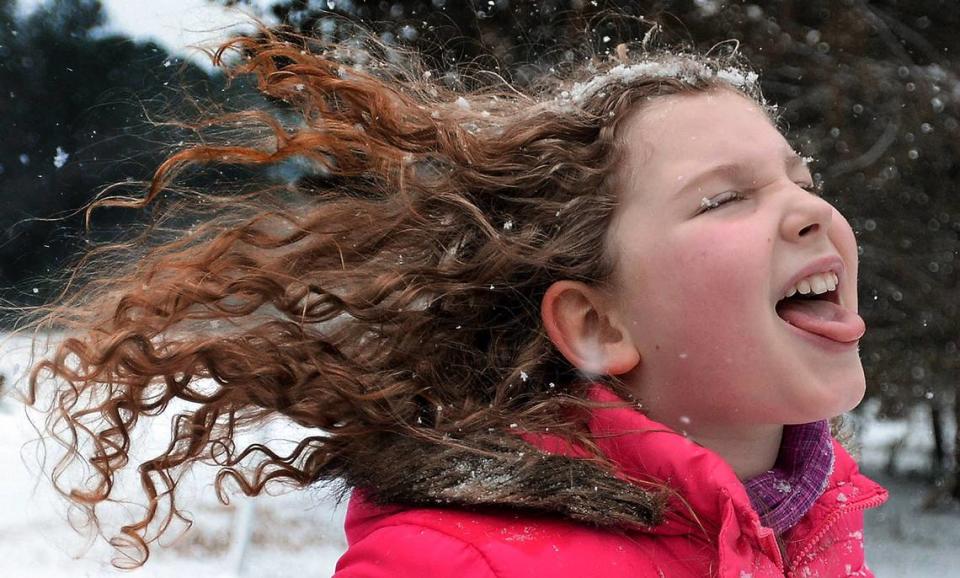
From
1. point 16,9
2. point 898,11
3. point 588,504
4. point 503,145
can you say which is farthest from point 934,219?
point 16,9

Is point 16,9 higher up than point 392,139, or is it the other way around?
point 392,139

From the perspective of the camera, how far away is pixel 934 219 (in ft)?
21.2

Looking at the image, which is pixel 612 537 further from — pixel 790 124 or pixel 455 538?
pixel 790 124

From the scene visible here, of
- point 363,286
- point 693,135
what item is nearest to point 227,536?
point 363,286

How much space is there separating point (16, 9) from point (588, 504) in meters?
6.38

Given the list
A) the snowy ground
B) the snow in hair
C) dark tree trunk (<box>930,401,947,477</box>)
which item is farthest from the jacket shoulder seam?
dark tree trunk (<box>930,401,947,477</box>)

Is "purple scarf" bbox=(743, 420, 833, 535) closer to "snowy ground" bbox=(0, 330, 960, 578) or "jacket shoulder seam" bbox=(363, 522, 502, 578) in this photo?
"jacket shoulder seam" bbox=(363, 522, 502, 578)

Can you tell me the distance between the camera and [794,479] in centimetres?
187

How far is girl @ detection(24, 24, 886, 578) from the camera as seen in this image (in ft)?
5.28

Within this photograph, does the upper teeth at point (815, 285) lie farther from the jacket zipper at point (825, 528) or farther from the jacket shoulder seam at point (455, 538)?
the jacket shoulder seam at point (455, 538)

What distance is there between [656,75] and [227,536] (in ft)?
14.4

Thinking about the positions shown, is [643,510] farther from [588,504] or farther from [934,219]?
[934,219]

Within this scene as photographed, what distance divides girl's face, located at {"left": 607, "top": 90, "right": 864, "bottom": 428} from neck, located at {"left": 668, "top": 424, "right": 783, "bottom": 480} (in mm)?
37

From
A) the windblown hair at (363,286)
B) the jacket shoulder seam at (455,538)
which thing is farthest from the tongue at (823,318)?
the jacket shoulder seam at (455,538)
